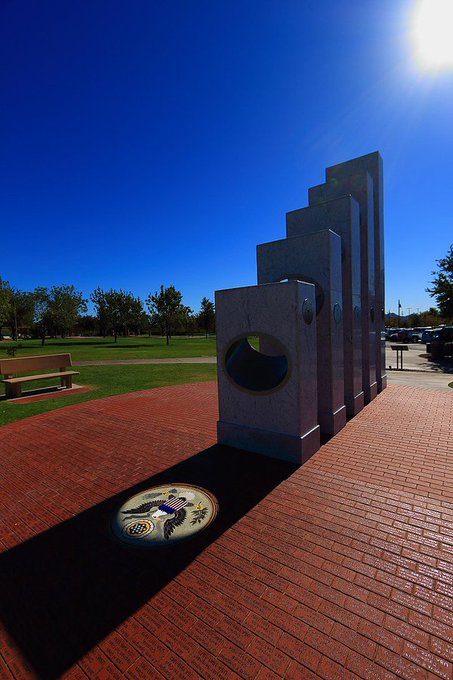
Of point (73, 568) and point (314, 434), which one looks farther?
point (314, 434)

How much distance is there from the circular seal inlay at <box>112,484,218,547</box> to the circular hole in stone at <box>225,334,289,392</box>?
219cm

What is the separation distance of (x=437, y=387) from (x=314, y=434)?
335 inches

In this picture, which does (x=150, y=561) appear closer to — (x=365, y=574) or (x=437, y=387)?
(x=365, y=574)

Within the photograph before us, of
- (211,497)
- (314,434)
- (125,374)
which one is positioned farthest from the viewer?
(125,374)

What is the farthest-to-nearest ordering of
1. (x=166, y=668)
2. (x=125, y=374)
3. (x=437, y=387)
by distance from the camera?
Answer: (x=125, y=374), (x=437, y=387), (x=166, y=668)

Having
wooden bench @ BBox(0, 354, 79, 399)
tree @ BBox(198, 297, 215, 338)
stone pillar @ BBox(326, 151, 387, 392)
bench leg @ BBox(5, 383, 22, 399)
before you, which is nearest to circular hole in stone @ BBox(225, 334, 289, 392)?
stone pillar @ BBox(326, 151, 387, 392)

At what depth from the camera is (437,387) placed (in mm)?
11547

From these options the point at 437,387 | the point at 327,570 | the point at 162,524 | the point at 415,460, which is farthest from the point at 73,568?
the point at 437,387

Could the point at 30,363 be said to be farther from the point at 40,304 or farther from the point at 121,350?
the point at 40,304

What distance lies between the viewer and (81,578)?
119 inches

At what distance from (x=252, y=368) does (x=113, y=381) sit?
979 centimetres

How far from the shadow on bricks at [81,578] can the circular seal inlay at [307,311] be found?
9.41ft

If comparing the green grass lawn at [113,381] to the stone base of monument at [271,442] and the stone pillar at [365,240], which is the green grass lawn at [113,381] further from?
the stone pillar at [365,240]

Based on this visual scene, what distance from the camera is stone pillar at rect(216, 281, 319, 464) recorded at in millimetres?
5316
